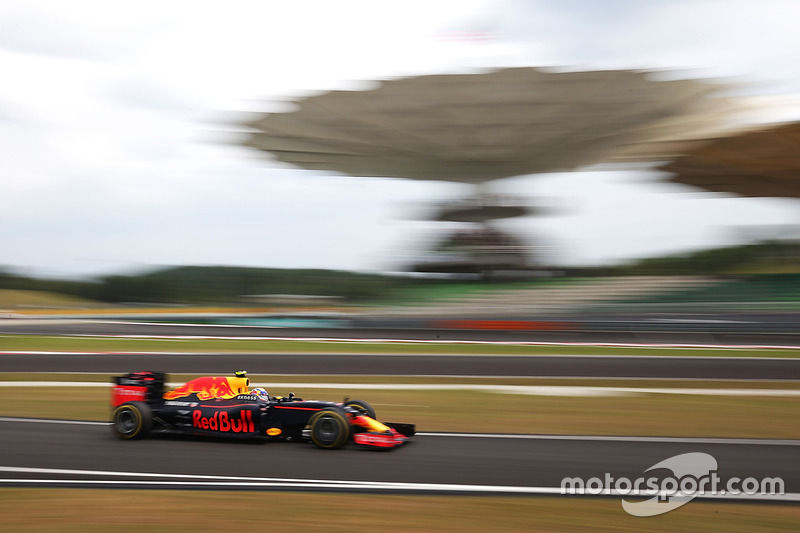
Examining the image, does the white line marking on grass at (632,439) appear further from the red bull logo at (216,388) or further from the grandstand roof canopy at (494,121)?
the grandstand roof canopy at (494,121)

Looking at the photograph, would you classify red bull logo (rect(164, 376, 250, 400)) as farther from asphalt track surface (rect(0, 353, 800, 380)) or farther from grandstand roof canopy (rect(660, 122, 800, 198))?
grandstand roof canopy (rect(660, 122, 800, 198))

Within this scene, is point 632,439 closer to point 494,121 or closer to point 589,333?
point 589,333

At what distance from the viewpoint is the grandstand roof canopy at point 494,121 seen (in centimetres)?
2730

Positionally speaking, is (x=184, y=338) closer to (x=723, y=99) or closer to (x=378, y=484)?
(x=378, y=484)

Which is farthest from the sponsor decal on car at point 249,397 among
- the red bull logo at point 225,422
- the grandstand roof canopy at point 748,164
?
the grandstand roof canopy at point 748,164

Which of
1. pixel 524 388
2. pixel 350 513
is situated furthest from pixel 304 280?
pixel 350 513

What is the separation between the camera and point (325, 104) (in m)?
29.6

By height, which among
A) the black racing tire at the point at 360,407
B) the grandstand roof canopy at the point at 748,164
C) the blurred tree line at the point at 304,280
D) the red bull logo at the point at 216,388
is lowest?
the black racing tire at the point at 360,407

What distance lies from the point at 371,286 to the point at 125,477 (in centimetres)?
3018

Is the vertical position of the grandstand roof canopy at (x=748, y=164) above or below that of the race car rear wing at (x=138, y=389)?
above

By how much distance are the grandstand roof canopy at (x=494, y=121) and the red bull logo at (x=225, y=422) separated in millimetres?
21226

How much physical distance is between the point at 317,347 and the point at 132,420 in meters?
13.5

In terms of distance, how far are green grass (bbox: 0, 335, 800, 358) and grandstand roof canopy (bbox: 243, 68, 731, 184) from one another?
10.1 metres

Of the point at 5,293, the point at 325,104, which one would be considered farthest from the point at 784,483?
the point at 5,293
